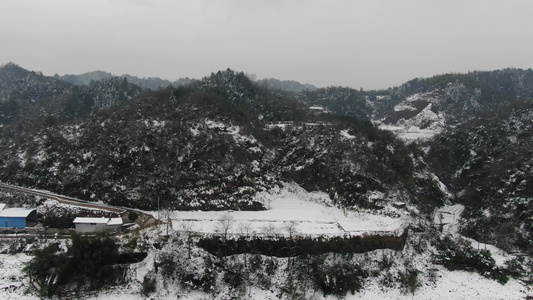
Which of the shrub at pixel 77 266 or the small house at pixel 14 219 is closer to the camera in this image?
the shrub at pixel 77 266

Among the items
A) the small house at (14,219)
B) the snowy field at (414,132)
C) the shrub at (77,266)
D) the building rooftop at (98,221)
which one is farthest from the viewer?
the snowy field at (414,132)

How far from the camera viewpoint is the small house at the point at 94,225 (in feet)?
102

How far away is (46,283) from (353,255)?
2639cm

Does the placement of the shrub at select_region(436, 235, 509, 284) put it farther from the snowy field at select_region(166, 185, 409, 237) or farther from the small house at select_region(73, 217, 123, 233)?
the small house at select_region(73, 217, 123, 233)

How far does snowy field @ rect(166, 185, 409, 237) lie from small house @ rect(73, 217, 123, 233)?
15.0 ft

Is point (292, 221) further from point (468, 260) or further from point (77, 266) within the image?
point (77, 266)

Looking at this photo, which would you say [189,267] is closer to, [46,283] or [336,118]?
[46,283]

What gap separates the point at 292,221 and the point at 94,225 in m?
20.2

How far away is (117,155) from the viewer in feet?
134

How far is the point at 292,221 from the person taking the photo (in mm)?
34031

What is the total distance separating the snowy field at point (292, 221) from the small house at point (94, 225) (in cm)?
457

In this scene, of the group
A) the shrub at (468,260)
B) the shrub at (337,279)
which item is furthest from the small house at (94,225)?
the shrub at (468,260)

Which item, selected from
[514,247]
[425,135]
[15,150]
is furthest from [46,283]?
[425,135]

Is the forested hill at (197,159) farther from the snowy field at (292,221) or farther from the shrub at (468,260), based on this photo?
the shrub at (468,260)
